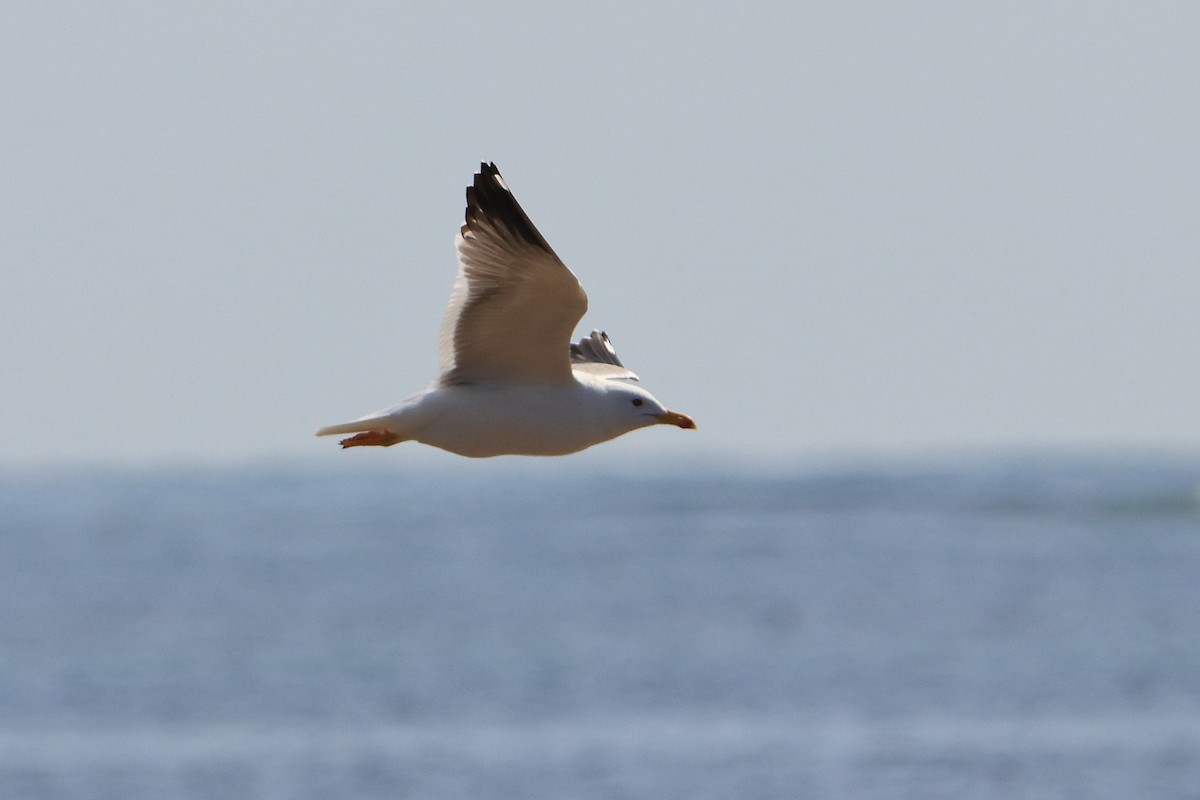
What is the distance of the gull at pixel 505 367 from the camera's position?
8.64 m

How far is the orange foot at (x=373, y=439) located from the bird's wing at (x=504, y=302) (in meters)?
0.35

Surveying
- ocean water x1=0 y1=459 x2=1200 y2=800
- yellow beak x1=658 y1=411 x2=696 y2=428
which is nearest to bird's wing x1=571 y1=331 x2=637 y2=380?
yellow beak x1=658 y1=411 x2=696 y2=428

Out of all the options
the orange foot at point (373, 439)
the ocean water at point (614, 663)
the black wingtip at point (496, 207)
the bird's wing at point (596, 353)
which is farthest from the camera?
the ocean water at point (614, 663)

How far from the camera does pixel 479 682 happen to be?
24156mm

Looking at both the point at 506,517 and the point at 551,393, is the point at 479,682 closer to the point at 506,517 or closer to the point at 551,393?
the point at 551,393

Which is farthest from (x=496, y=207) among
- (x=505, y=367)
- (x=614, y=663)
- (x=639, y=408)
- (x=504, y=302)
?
(x=614, y=663)

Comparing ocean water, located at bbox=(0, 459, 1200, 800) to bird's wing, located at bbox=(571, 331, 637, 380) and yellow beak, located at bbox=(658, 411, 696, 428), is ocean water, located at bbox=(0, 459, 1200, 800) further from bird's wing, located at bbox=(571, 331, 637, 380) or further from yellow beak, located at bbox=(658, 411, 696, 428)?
yellow beak, located at bbox=(658, 411, 696, 428)

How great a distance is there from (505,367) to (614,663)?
54.1 feet

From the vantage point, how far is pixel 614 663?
2505cm

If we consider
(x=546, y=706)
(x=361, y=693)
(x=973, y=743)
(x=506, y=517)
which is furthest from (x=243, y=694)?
(x=506, y=517)

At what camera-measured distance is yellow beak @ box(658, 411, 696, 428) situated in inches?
356

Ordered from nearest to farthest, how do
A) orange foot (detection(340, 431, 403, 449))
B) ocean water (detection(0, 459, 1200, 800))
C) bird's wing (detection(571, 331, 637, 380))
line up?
orange foot (detection(340, 431, 403, 449)) < bird's wing (detection(571, 331, 637, 380)) < ocean water (detection(0, 459, 1200, 800))

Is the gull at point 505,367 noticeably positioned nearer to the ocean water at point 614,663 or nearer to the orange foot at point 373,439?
the orange foot at point 373,439

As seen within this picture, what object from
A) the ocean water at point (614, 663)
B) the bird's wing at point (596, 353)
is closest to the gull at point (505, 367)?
the bird's wing at point (596, 353)
